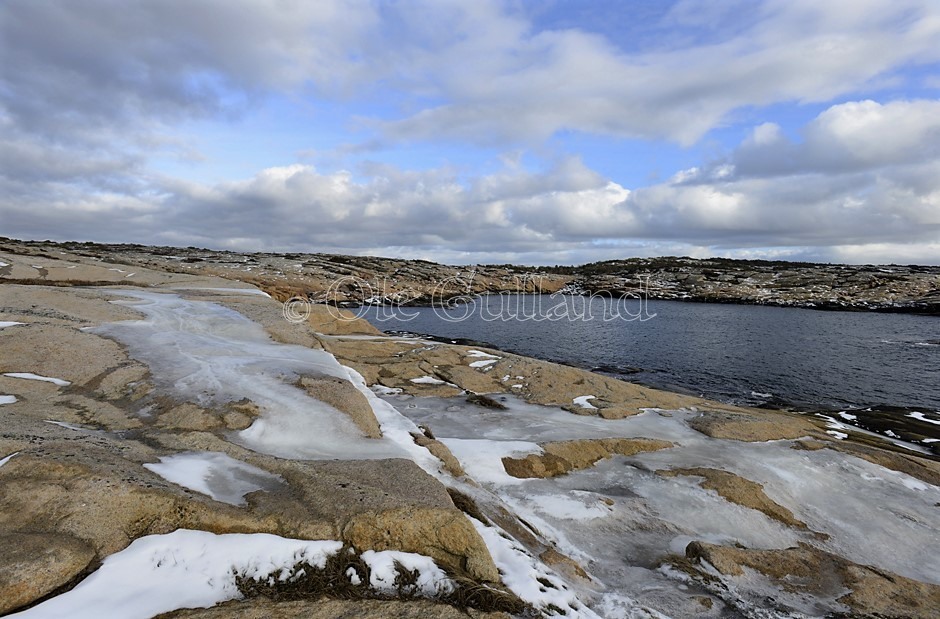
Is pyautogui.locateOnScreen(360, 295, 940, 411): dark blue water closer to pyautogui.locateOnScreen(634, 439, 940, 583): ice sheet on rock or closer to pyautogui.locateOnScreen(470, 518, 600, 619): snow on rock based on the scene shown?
pyautogui.locateOnScreen(634, 439, 940, 583): ice sheet on rock

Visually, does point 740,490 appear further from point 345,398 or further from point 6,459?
point 6,459

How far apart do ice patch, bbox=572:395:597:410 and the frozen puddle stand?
86.3 inches

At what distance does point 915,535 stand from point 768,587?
5416mm

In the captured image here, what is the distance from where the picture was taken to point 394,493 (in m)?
7.81

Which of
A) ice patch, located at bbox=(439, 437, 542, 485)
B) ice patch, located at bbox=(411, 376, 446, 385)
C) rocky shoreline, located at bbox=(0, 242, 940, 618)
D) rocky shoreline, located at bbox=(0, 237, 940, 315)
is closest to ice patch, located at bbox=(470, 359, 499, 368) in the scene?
rocky shoreline, located at bbox=(0, 242, 940, 618)

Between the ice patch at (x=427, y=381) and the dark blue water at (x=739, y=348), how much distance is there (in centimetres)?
1614

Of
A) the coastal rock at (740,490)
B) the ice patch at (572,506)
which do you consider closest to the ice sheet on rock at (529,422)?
the coastal rock at (740,490)

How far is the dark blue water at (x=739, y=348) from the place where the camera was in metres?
30.5

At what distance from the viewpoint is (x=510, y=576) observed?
6.83m

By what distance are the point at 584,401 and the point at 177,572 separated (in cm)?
1639

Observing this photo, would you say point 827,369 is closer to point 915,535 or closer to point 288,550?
point 915,535

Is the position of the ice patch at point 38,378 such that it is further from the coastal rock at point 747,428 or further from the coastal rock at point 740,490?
the coastal rock at point 747,428

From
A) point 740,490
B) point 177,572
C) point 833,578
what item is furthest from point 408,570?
point 740,490

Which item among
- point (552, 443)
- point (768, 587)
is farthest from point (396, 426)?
point (768, 587)
